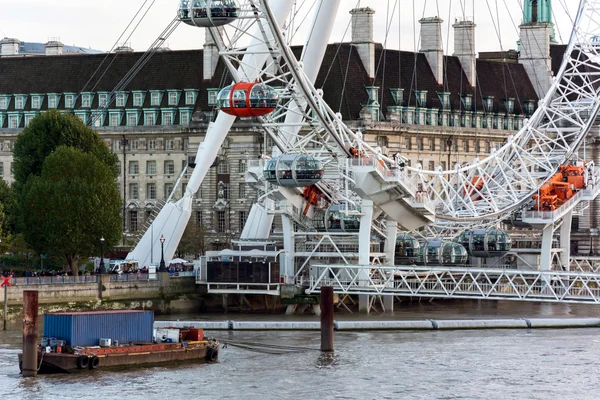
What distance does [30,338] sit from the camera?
87125 millimetres

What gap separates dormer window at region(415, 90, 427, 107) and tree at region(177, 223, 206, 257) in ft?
62.9

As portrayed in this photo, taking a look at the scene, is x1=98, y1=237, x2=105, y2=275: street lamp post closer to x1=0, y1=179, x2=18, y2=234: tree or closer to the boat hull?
x1=0, y1=179, x2=18, y2=234: tree

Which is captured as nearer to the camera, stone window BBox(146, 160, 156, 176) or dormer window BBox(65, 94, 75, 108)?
stone window BBox(146, 160, 156, 176)

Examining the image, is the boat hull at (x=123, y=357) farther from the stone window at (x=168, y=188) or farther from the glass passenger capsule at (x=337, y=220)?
the stone window at (x=168, y=188)

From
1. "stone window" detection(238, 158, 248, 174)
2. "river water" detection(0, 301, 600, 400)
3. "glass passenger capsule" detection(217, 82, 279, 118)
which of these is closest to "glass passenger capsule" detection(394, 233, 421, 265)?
"river water" detection(0, 301, 600, 400)

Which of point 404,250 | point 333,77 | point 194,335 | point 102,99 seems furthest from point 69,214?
point 102,99

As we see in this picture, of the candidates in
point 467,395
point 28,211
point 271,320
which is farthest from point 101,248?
point 467,395

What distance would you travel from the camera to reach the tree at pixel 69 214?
12419 centimetres

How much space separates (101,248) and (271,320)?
45.5 feet

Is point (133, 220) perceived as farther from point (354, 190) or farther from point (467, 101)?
point (354, 190)

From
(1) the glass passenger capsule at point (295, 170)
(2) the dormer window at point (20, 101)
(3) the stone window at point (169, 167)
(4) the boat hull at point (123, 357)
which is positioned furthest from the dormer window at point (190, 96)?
(4) the boat hull at point (123, 357)

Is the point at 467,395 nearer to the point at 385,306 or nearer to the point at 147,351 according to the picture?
the point at 147,351

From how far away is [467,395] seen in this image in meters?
84.6

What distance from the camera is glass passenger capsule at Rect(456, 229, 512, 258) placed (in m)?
129
